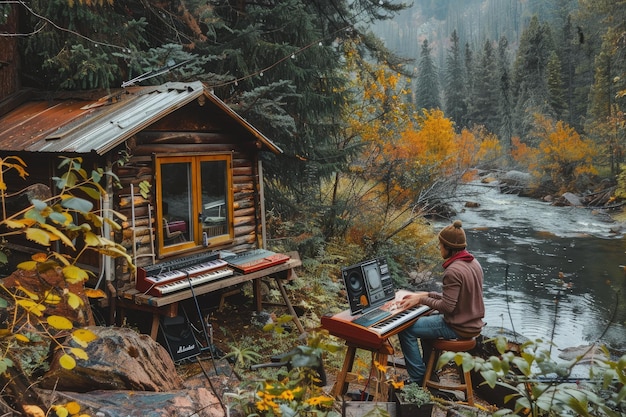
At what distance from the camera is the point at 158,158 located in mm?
7336

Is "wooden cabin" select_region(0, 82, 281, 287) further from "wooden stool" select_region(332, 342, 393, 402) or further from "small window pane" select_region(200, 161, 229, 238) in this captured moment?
"wooden stool" select_region(332, 342, 393, 402)

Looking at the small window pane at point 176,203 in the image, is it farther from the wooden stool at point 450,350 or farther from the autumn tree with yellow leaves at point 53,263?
the wooden stool at point 450,350

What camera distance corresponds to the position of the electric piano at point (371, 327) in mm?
5508

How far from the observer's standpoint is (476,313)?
5.75 metres

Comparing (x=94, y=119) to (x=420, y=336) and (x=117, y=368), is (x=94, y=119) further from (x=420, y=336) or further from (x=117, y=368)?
(x=420, y=336)

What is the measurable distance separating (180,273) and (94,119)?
8.31 ft

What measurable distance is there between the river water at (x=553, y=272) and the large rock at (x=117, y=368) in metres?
4.44

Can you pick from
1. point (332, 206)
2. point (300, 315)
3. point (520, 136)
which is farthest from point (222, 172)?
point (520, 136)

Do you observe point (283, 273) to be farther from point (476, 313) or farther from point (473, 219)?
point (473, 219)

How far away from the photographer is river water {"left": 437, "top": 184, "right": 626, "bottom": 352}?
12.4 meters

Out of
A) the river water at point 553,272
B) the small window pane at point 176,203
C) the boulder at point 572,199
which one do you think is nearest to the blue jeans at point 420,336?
the river water at point 553,272

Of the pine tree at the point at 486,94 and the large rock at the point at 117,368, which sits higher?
the pine tree at the point at 486,94

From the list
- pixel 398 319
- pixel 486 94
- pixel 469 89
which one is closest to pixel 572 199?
pixel 398 319

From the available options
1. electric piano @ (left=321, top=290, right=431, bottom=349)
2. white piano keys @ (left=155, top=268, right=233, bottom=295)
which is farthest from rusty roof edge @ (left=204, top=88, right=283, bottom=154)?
electric piano @ (left=321, top=290, right=431, bottom=349)
